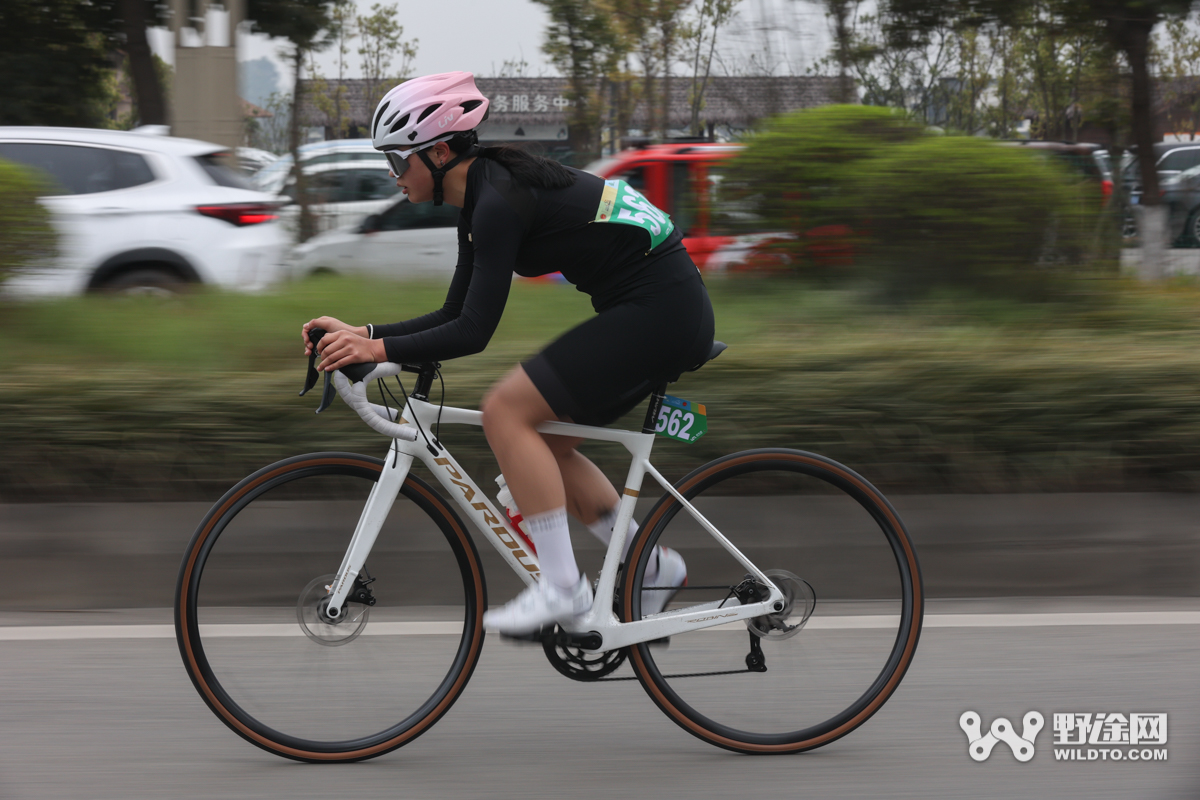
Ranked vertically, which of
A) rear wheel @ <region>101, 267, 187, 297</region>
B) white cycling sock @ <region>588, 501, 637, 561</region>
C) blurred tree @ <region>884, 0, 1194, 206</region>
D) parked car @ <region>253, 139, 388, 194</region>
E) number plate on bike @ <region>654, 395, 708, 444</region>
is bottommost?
white cycling sock @ <region>588, 501, 637, 561</region>

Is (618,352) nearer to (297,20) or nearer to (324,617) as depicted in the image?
(324,617)

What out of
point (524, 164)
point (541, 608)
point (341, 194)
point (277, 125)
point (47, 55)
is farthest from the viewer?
point (277, 125)

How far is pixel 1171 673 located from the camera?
379 cm

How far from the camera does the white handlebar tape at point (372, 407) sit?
309 centimetres

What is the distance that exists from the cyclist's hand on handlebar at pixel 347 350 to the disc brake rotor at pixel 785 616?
1253 millimetres

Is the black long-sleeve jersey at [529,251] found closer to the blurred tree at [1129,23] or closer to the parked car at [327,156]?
the blurred tree at [1129,23]

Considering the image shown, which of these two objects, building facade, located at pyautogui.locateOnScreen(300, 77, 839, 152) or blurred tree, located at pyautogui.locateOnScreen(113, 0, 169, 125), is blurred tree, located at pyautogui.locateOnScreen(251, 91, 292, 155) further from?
blurred tree, located at pyautogui.locateOnScreen(113, 0, 169, 125)

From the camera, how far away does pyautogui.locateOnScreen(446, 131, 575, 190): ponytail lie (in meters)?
3.01

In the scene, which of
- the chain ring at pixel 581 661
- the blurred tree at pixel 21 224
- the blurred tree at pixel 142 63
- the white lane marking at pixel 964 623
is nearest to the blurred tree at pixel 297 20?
the blurred tree at pixel 142 63

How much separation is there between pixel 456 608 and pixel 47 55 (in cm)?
1796

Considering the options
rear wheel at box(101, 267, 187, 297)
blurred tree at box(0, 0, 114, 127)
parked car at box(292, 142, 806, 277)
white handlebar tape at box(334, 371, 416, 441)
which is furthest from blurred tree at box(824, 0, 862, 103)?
blurred tree at box(0, 0, 114, 127)

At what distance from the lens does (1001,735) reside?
135 inches

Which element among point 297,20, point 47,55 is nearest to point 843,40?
point 297,20

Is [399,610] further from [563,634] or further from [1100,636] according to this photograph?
[1100,636]
